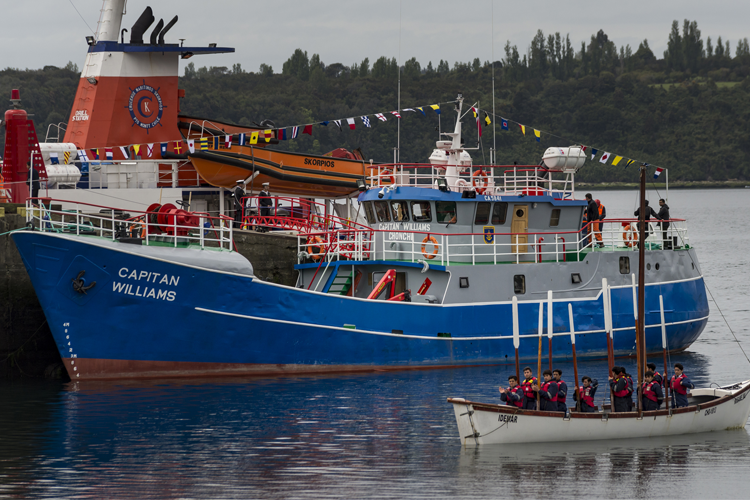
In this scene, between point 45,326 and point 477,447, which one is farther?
point 45,326

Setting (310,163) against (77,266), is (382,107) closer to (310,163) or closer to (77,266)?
(310,163)

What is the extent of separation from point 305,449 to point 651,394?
6.74m

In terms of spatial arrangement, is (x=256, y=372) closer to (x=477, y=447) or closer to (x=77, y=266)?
(x=77, y=266)

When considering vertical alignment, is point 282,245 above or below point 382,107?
below

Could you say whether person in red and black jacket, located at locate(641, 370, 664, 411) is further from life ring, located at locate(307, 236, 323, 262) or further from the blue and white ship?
life ring, located at locate(307, 236, 323, 262)

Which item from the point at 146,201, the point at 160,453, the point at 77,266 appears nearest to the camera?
the point at 160,453

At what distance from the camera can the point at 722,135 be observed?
122 metres

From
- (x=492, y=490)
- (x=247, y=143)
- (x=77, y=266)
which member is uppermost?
(x=247, y=143)

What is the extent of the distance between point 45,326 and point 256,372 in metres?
5.51

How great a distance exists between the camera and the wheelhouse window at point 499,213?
81.8ft

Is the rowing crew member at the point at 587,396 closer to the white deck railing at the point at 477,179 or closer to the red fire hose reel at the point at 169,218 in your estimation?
the white deck railing at the point at 477,179

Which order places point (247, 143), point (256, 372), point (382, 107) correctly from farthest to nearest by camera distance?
point (382, 107), point (247, 143), point (256, 372)

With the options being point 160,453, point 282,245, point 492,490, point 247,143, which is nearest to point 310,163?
point 247,143

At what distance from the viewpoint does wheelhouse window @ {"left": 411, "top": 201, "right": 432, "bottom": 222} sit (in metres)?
24.6
